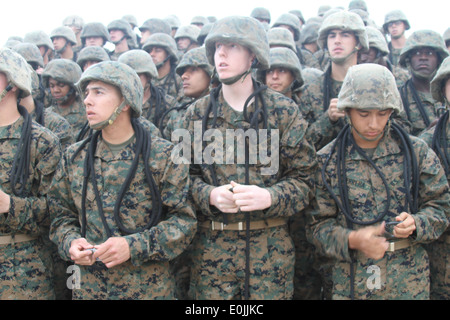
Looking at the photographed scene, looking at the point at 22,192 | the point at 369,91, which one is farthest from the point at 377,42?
the point at 22,192

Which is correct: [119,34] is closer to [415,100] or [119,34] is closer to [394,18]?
[394,18]

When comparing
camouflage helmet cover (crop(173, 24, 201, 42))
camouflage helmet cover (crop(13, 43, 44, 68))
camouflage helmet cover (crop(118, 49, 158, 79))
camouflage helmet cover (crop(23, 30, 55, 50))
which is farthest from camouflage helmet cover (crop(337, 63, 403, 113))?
camouflage helmet cover (crop(23, 30, 55, 50))

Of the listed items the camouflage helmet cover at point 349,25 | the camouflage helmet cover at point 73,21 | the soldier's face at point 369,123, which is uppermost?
the camouflage helmet cover at point 73,21

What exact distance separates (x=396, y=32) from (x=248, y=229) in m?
8.36

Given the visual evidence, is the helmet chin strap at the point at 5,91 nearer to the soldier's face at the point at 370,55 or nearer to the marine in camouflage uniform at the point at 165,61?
the marine in camouflage uniform at the point at 165,61

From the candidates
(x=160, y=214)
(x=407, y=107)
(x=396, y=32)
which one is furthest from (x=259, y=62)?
(x=396, y=32)

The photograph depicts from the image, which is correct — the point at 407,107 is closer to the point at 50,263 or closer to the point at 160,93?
the point at 160,93

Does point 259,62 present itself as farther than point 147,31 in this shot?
No

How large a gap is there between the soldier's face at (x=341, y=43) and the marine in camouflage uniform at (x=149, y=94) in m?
2.33

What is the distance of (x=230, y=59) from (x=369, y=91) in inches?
46.5

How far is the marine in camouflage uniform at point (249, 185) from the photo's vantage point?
3545 mm

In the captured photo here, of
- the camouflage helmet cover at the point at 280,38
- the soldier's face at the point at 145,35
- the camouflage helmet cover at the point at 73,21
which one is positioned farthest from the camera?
the camouflage helmet cover at the point at 73,21

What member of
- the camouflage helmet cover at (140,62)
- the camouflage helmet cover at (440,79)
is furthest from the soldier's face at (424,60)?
the camouflage helmet cover at (140,62)

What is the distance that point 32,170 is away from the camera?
12.5 ft
